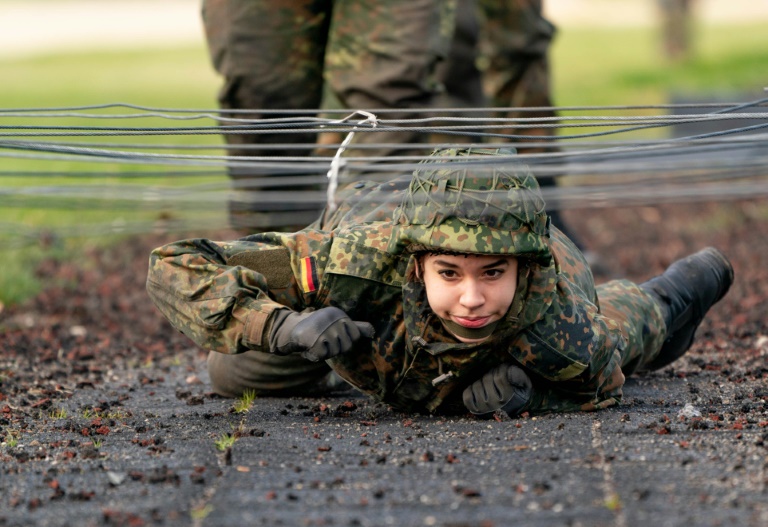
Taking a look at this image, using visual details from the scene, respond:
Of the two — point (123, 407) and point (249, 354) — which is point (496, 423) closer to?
point (249, 354)

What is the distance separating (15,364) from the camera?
4.98 metres

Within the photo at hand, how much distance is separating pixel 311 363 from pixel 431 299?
87 cm

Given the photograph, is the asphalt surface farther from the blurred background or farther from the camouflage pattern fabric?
the camouflage pattern fabric

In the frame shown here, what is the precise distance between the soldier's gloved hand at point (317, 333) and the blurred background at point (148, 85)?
24.3 inches

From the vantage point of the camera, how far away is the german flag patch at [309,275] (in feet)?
12.5

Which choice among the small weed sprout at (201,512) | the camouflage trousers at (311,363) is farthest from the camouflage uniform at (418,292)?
the small weed sprout at (201,512)

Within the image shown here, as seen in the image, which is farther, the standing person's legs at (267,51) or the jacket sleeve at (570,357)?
the standing person's legs at (267,51)

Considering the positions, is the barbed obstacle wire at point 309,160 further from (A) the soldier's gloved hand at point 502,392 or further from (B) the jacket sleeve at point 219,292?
(A) the soldier's gloved hand at point 502,392

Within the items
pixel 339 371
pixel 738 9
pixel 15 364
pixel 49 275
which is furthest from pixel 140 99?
pixel 738 9

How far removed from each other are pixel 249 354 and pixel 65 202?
129 inches

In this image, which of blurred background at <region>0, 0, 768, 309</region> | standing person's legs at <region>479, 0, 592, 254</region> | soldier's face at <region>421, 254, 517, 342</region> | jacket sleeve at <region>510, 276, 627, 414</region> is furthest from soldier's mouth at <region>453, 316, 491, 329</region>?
standing person's legs at <region>479, 0, 592, 254</region>

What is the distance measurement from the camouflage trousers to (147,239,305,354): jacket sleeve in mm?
463

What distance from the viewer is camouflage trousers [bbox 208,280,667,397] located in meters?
4.27

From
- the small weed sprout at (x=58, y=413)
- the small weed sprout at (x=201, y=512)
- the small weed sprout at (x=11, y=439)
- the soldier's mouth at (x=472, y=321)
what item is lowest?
the small weed sprout at (x=58, y=413)
